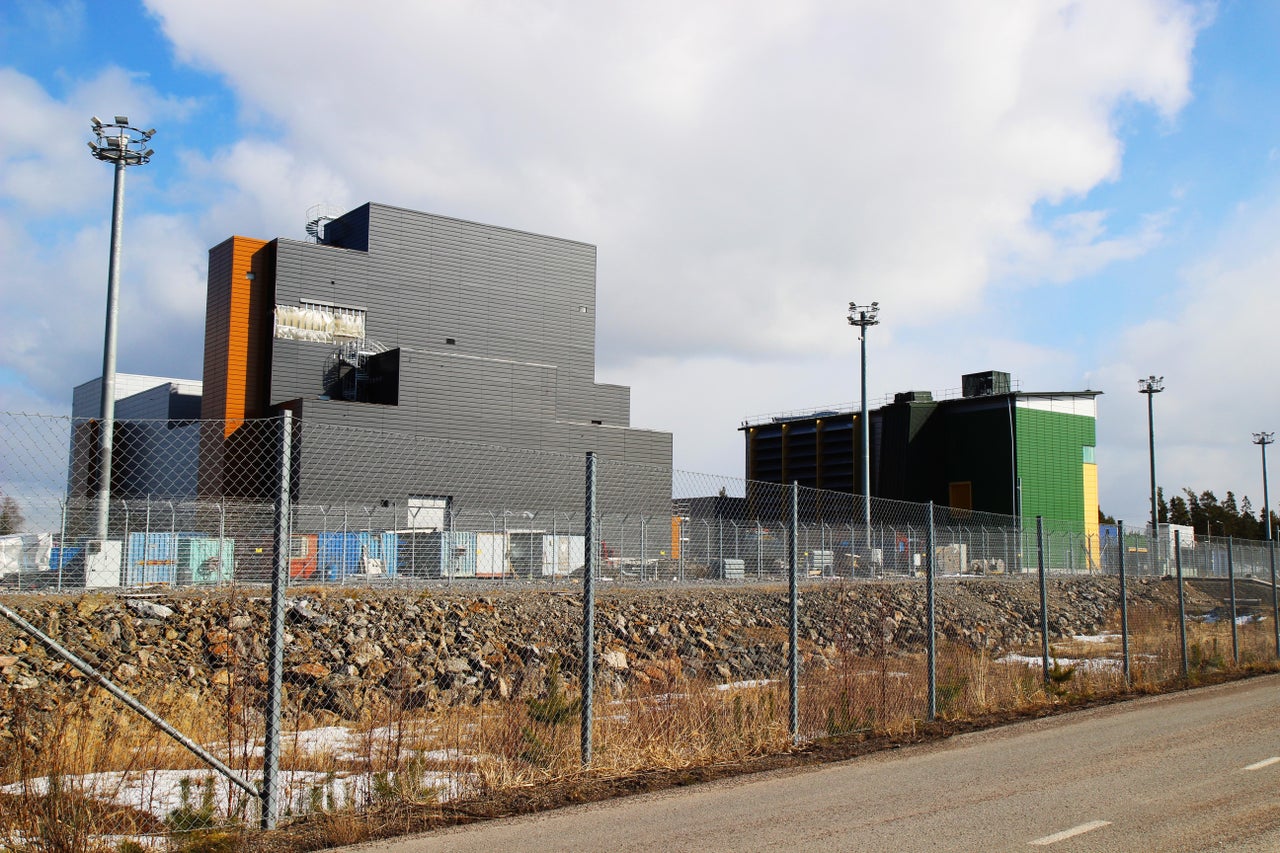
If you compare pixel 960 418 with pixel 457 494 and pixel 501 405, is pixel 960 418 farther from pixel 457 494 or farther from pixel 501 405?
pixel 457 494

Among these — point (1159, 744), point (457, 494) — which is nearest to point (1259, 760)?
point (1159, 744)

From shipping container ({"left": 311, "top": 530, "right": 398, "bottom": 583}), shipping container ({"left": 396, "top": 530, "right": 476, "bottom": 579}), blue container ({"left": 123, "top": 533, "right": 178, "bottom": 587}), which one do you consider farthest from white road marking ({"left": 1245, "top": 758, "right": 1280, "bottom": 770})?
shipping container ({"left": 396, "top": 530, "right": 476, "bottom": 579})

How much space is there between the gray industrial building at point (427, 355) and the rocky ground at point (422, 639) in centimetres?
2017

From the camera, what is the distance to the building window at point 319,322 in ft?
179

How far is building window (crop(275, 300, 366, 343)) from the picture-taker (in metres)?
54.5

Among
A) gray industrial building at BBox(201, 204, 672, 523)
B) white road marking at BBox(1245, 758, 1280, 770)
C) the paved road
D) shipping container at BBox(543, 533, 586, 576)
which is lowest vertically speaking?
white road marking at BBox(1245, 758, 1280, 770)

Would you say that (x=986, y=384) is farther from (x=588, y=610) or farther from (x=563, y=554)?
(x=588, y=610)

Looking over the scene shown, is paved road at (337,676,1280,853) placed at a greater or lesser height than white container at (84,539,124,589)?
lesser

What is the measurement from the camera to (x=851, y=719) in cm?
1067

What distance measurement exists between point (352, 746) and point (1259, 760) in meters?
8.84

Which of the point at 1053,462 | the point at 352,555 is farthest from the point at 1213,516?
the point at 352,555

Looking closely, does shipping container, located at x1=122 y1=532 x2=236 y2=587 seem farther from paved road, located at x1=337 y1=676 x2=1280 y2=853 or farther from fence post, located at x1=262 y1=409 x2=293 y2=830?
paved road, located at x1=337 y1=676 x2=1280 y2=853

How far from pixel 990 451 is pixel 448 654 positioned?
60.0 m

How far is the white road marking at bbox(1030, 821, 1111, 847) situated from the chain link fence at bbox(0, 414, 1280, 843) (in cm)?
313
